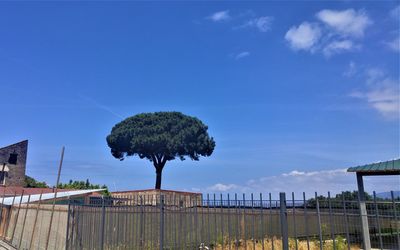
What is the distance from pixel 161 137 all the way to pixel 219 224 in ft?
114

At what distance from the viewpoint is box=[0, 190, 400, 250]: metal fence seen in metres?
5.39

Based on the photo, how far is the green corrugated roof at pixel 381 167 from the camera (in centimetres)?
1224

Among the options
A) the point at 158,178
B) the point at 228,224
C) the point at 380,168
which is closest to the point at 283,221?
the point at 228,224

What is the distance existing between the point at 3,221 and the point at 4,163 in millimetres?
24315

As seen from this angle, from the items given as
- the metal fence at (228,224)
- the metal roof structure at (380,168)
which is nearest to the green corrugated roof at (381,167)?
the metal roof structure at (380,168)

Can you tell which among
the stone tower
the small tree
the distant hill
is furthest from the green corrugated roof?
the stone tower

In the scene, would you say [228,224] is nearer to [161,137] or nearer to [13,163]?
[161,137]

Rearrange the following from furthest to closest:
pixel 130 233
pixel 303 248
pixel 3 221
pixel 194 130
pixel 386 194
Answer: pixel 194 130
pixel 3 221
pixel 130 233
pixel 303 248
pixel 386 194

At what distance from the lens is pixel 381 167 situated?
41.5 feet

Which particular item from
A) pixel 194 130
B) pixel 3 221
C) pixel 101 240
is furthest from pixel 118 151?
pixel 101 240

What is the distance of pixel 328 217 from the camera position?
5574 mm

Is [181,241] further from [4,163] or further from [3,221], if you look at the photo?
[4,163]

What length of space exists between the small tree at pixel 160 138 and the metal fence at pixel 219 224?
28703 millimetres

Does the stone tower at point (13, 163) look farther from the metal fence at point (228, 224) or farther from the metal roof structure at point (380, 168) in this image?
the metal roof structure at point (380, 168)
